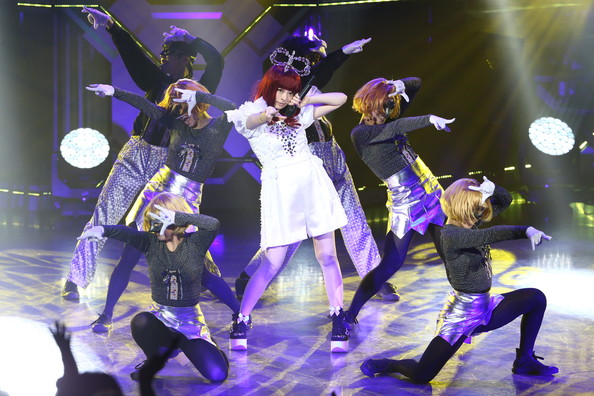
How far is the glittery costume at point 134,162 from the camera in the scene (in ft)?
16.9

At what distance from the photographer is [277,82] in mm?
4133

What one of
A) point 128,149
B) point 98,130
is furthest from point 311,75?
point 98,130

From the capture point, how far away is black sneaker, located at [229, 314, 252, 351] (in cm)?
424

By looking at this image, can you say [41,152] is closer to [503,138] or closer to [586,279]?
[503,138]

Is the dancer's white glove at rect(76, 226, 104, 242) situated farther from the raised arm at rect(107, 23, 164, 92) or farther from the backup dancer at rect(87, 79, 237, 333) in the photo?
the raised arm at rect(107, 23, 164, 92)

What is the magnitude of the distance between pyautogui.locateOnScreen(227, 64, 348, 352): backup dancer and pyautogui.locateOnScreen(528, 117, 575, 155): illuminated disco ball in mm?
6525

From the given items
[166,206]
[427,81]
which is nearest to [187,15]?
[427,81]

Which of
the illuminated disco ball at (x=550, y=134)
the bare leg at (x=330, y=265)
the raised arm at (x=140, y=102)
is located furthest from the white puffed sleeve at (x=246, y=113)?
the illuminated disco ball at (x=550, y=134)

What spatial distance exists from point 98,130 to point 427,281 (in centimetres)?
528

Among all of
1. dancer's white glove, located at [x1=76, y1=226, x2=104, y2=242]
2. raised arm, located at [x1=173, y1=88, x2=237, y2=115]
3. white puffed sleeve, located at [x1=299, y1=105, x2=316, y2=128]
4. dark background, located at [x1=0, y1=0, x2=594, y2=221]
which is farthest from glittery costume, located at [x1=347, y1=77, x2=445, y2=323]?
dark background, located at [x1=0, y1=0, x2=594, y2=221]

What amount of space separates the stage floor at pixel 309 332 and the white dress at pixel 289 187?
2.06 feet

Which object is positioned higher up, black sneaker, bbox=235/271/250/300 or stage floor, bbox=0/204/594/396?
black sneaker, bbox=235/271/250/300

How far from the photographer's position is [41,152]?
9648 millimetres

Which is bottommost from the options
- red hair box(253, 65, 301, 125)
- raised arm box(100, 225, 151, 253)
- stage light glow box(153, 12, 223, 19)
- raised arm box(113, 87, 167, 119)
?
raised arm box(100, 225, 151, 253)
